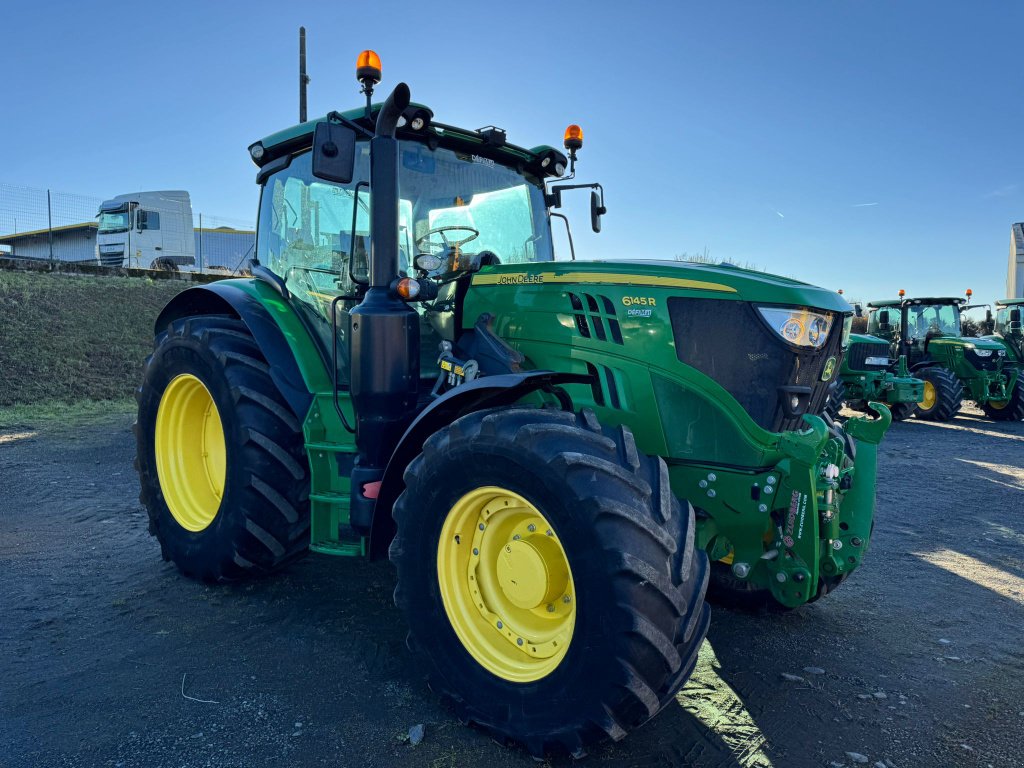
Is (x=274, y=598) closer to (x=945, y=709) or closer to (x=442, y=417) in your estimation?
(x=442, y=417)

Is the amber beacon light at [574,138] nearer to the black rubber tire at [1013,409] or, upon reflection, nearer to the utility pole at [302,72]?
the utility pole at [302,72]

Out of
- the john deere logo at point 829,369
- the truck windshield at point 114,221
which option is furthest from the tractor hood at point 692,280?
the truck windshield at point 114,221

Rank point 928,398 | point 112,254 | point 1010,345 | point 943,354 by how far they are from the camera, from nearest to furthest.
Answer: point 928,398 → point 943,354 → point 1010,345 → point 112,254

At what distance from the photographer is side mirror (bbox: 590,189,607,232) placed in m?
4.47

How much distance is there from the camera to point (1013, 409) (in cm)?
1329

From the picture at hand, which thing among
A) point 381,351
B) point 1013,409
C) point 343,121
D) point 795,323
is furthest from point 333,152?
point 1013,409

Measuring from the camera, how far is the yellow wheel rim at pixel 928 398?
42.9 ft

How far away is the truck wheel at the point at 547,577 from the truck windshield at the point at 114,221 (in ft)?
71.8

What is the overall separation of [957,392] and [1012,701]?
11.5 meters

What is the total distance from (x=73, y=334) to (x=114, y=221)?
9839 mm

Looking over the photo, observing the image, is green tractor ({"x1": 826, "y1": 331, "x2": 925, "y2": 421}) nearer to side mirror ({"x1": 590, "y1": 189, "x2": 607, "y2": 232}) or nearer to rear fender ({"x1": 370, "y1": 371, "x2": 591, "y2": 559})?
side mirror ({"x1": 590, "y1": 189, "x2": 607, "y2": 232})

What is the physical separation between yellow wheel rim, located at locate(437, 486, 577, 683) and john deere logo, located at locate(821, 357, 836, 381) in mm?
1435

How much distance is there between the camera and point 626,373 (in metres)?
2.91

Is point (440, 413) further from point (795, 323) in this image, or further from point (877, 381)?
point (877, 381)
